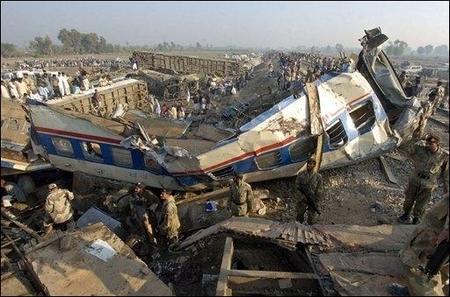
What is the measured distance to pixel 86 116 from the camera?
8555 millimetres

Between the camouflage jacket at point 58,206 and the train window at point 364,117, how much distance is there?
6895mm

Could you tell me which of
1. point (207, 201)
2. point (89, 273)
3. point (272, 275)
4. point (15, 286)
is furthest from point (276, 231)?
point (15, 286)

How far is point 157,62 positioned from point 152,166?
25.9 m

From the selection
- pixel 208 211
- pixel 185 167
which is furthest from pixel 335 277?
pixel 185 167

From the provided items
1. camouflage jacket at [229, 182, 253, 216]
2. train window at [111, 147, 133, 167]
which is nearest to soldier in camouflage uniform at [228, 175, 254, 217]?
camouflage jacket at [229, 182, 253, 216]

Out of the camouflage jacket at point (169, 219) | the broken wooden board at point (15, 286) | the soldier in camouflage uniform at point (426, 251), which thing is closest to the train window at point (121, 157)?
the camouflage jacket at point (169, 219)

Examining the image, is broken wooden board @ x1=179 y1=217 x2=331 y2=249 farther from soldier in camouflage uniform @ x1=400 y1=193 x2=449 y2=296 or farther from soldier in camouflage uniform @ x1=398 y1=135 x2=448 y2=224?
soldier in camouflage uniform @ x1=398 y1=135 x2=448 y2=224

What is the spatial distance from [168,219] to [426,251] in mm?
4227

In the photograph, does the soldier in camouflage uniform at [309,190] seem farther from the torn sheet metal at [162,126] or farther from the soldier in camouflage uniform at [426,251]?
the torn sheet metal at [162,126]

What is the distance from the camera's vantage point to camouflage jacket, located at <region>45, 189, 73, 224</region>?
23.3 feet

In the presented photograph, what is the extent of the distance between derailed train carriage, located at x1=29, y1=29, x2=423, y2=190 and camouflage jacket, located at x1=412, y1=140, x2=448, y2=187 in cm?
186

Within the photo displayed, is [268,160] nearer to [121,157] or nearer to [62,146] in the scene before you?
[121,157]

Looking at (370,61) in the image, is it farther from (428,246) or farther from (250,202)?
(428,246)

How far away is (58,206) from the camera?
716 cm
